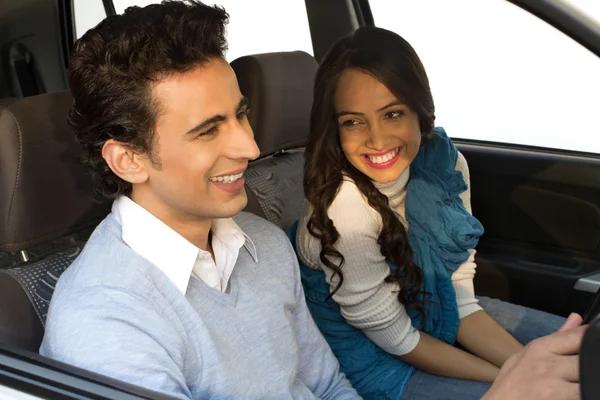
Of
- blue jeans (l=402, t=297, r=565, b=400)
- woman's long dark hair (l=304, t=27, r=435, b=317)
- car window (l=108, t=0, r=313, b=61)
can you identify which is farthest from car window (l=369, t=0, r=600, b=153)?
woman's long dark hair (l=304, t=27, r=435, b=317)

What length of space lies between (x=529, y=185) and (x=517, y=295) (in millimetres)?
370

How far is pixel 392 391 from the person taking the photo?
1.93 m

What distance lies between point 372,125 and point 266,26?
146 centimetres

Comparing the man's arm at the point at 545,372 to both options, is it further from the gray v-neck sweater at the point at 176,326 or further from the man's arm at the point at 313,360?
the man's arm at the point at 313,360

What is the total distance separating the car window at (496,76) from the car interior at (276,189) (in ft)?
0.58

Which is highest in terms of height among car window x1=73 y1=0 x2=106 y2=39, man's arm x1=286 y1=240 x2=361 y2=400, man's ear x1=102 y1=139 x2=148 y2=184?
car window x1=73 y1=0 x2=106 y2=39

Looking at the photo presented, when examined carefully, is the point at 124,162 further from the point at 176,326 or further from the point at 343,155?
the point at 343,155

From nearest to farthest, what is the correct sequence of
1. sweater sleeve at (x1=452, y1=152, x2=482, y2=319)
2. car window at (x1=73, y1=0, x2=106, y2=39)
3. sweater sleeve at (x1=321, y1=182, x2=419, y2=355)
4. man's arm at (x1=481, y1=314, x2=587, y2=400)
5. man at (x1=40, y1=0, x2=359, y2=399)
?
1. man's arm at (x1=481, y1=314, x2=587, y2=400)
2. man at (x1=40, y1=0, x2=359, y2=399)
3. sweater sleeve at (x1=321, y1=182, x2=419, y2=355)
4. sweater sleeve at (x1=452, y1=152, x2=482, y2=319)
5. car window at (x1=73, y1=0, x2=106, y2=39)

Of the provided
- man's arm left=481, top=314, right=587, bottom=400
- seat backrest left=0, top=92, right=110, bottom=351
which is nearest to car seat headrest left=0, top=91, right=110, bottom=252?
seat backrest left=0, top=92, right=110, bottom=351

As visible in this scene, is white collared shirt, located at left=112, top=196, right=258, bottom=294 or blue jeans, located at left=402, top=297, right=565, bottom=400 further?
blue jeans, located at left=402, top=297, right=565, bottom=400

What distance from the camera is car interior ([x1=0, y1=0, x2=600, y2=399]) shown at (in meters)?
1.59

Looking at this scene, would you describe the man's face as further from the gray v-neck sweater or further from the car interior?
the car interior

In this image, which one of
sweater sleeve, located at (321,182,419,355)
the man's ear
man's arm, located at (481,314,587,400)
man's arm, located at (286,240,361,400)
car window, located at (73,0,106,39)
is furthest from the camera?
car window, located at (73,0,106,39)

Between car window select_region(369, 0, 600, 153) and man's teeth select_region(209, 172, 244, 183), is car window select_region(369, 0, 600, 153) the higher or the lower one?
the lower one
